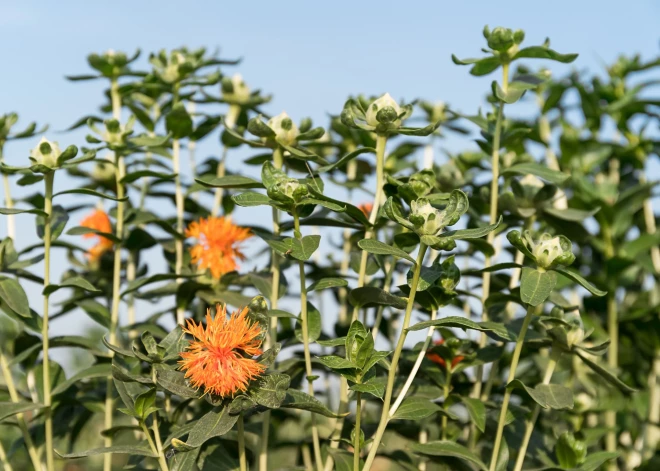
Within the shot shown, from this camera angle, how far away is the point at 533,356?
235 centimetres

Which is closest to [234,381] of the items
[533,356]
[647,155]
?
[533,356]

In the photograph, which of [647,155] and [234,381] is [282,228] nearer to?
[234,381]

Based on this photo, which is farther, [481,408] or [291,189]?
[481,408]

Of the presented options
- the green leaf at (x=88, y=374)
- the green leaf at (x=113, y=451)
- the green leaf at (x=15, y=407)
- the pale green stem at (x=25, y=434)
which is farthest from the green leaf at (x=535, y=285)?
the pale green stem at (x=25, y=434)

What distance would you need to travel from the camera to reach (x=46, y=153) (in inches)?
64.1

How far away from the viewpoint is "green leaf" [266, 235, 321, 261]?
4.50 feet

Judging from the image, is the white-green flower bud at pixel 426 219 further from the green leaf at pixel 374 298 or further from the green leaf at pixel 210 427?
the green leaf at pixel 210 427

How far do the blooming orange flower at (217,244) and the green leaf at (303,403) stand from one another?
552 mm

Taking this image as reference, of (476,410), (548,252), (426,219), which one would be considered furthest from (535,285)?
(476,410)

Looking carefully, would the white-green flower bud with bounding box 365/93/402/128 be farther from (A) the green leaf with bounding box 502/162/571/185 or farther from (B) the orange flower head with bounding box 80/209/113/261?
(B) the orange flower head with bounding box 80/209/113/261

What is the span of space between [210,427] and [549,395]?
0.65 metres

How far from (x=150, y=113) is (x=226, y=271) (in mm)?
→ 800

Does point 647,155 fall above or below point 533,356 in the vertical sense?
above

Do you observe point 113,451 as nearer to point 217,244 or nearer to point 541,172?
point 217,244
